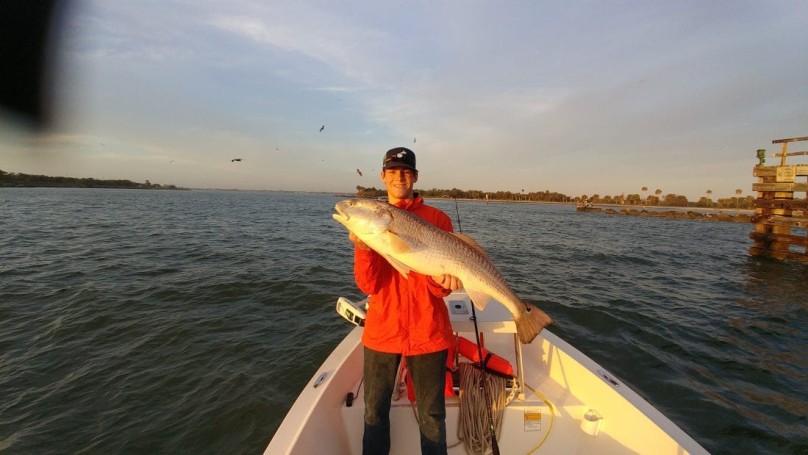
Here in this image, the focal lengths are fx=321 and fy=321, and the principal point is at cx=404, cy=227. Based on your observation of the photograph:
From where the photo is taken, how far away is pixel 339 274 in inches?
573

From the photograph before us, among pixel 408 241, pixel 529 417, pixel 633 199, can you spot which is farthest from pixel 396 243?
pixel 633 199

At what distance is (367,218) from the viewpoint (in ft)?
10.4

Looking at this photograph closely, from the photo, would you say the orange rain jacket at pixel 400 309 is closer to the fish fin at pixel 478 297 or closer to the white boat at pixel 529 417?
the fish fin at pixel 478 297

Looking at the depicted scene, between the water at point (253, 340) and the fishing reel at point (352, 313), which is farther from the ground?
the fishing reel at point (352, 313)

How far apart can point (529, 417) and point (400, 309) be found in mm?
2356

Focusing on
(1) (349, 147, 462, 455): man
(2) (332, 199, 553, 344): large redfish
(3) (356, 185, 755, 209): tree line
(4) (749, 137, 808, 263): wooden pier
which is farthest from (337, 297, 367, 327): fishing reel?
(3) (356, 185, 755, 209): tree line

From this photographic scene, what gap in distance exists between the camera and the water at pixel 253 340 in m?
5.41

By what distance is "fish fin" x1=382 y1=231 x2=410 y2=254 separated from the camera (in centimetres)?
310

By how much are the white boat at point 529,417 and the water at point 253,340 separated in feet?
6.94

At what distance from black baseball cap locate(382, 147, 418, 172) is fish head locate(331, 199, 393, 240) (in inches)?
17.4

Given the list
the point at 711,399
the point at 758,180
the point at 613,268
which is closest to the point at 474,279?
the point at 711,399

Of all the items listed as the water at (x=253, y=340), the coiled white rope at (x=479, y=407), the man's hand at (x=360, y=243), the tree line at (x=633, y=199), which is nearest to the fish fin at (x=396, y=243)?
the man's hand at (x=360, y=243)

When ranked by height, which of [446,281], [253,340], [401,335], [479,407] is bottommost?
[253,340]

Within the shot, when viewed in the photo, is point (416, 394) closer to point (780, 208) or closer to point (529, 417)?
point (529, 417)
